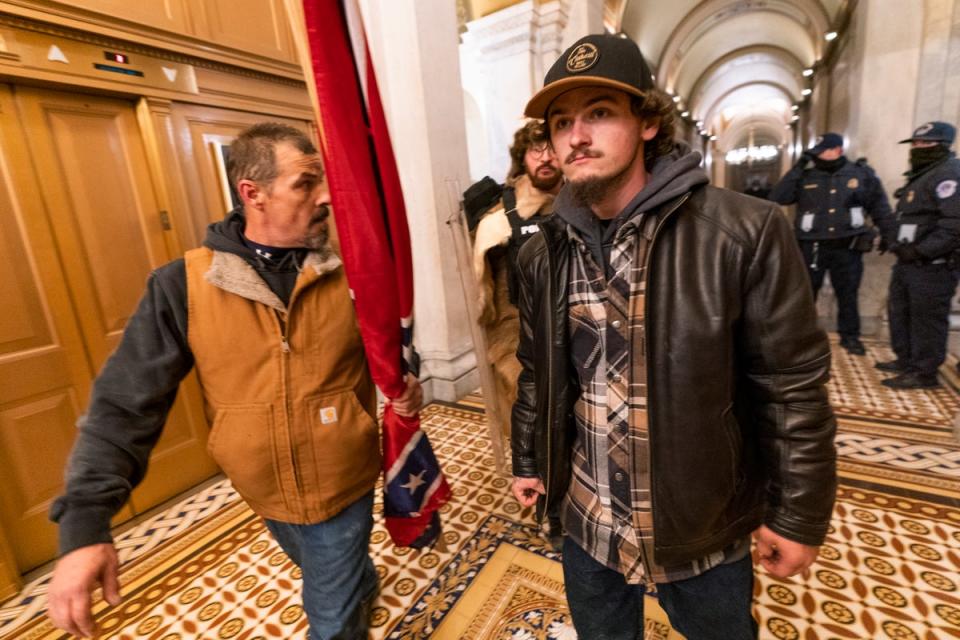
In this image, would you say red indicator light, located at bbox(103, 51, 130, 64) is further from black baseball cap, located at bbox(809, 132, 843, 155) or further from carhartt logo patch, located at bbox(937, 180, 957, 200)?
black baseball cap, located at bbox(809, 132, 843, 155)

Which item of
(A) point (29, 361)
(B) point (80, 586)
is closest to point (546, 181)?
(B) point (80, 586)

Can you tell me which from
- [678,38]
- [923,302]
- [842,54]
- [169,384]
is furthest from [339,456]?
[678,38]

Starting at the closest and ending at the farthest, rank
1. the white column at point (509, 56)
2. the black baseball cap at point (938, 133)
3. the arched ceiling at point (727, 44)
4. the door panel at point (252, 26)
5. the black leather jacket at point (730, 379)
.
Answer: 1. the black leather jacket at point (730, 379)
2. the door panel at point (252, 26)
3. the black baseball cap at point (938, 133)
4. the white column at point (509, 56)
5. the arched ceiling at point (727, 44)

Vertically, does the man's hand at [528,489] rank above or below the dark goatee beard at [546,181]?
below

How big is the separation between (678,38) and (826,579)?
12300 mm

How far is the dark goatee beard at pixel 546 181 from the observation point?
222 centimetres

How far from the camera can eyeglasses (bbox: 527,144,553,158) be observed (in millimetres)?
2126

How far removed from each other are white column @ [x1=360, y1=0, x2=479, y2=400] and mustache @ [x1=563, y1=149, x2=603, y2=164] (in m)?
2.48

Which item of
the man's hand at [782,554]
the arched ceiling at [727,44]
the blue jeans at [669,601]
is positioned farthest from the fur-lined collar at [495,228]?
the arched ceiling at [727,44]

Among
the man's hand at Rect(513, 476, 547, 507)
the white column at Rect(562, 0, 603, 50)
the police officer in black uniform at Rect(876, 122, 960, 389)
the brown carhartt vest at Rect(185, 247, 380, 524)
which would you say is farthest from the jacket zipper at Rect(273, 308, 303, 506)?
the white column at Rect(562, 0, 603, 50)

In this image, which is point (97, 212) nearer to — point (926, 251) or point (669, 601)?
point (669, 601)

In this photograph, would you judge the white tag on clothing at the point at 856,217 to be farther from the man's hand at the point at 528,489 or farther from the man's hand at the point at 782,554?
the man's hand at the point at 528,489

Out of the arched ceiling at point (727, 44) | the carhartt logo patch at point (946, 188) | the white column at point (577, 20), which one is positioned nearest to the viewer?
the carhartt logo patch at point (946, 188)

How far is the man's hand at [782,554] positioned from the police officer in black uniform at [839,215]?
14.6 ft
